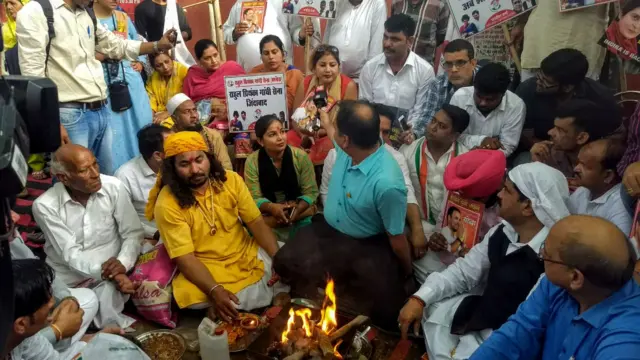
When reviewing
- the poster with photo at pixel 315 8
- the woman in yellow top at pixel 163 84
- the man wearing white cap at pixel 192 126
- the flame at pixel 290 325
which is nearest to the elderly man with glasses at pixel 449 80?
the poster with photo at pixel 315 8

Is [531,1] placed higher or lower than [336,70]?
higher

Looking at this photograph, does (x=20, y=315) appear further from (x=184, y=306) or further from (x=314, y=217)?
(x=314, y=217)

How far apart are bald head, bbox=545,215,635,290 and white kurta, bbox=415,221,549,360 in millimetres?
921

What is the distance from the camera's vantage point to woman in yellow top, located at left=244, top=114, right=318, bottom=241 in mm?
4582

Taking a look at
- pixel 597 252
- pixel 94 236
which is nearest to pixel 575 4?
pixel 597 252

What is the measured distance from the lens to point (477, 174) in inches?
137

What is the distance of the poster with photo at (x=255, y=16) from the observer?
6535mm

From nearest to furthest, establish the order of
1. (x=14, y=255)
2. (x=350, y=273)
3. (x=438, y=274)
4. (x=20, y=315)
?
(x=20, y=315) < (x=14, y=255) < (x=438, y=274) < (x=350, y=273)

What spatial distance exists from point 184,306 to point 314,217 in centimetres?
134

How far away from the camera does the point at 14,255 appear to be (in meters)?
3.10

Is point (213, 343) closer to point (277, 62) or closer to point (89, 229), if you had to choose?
point (89, 229)

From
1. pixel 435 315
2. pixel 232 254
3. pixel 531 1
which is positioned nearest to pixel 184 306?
pixel 232 254

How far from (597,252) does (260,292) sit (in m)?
2.46

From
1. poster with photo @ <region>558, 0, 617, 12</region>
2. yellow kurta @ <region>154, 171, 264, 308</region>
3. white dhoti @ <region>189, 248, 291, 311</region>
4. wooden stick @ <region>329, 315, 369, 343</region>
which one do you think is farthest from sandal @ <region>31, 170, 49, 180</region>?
poster with photo @ <region>558, 0, 617, 12</region>
